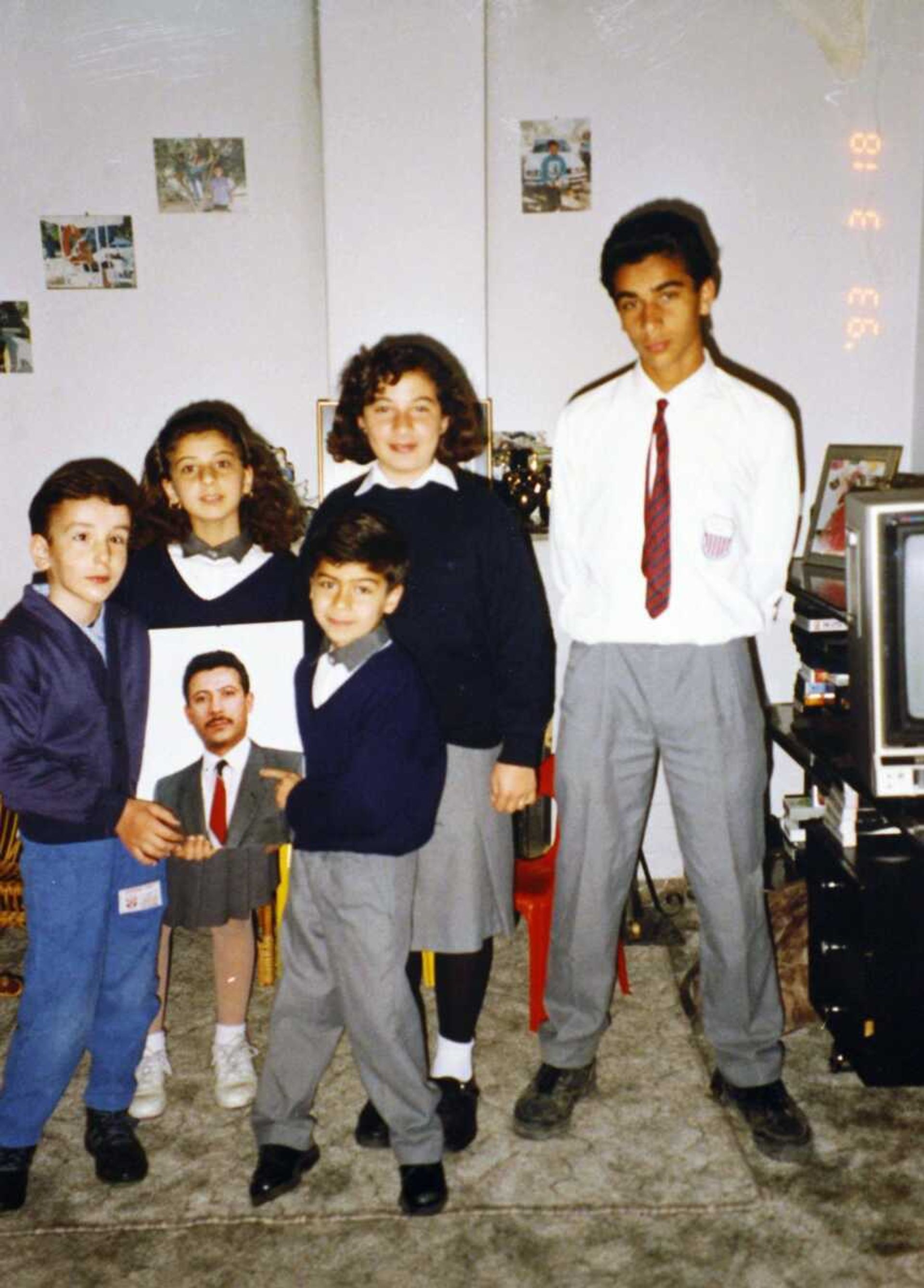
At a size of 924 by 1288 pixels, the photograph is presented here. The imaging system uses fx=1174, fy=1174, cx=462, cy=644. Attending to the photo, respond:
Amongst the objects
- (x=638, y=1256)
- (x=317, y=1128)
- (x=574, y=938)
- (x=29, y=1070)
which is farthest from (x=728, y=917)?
(x=29, y=1070)

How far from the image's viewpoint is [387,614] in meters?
2.00

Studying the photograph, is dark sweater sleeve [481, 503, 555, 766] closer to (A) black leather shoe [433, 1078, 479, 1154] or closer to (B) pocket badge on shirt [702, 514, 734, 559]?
(B) pocket badge on shirt [702, 514, 734, 559]

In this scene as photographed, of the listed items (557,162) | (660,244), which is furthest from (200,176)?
(660,244)

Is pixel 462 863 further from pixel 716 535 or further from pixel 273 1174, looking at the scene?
pixel 716 535

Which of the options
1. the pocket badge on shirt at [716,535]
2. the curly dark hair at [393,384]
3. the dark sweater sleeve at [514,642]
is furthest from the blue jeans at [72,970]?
the pocket badge on shirt at [716,535]

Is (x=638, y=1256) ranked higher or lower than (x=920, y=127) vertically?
lower

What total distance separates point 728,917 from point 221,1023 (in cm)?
104

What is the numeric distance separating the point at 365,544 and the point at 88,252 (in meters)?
1.85

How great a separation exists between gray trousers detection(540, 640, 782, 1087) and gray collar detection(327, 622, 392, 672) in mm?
424

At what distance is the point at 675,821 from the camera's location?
2.15 meters

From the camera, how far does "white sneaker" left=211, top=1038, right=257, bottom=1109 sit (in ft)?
7.66

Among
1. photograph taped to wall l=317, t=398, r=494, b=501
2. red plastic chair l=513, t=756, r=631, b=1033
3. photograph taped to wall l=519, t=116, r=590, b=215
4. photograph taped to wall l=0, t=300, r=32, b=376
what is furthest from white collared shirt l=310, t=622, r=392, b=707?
photograph taped to wall l=0, t=300, r=32, b=376

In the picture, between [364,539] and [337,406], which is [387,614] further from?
[337,406]

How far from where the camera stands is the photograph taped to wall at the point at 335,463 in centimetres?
320
